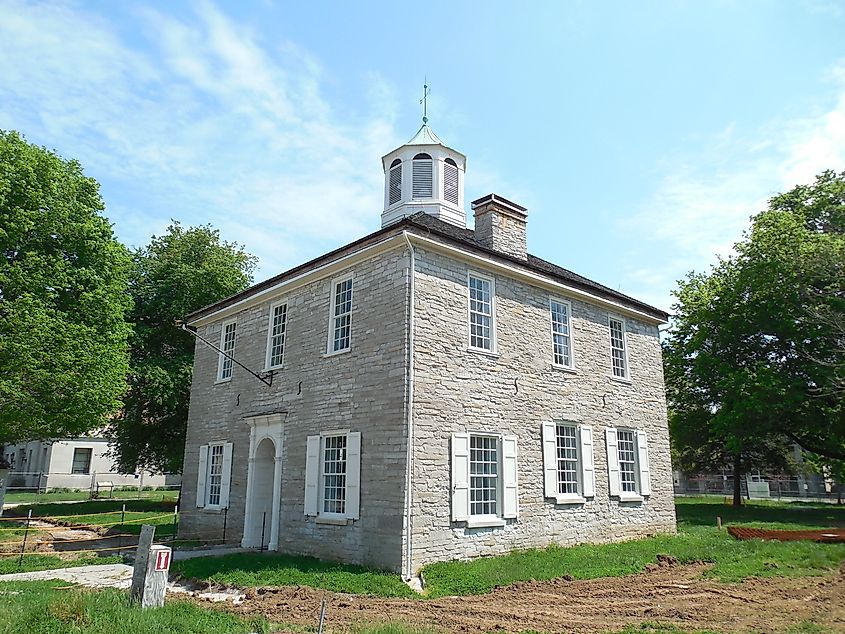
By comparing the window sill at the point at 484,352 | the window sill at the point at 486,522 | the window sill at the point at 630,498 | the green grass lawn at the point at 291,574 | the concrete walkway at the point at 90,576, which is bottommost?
the concrete walkway at the point at 90,576

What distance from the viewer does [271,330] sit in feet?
54.2

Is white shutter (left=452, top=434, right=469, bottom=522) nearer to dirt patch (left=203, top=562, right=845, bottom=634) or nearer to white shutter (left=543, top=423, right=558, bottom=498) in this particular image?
dirt patch (left=203, top=562, right=845, bottom=634)

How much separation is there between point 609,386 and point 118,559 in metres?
12.8

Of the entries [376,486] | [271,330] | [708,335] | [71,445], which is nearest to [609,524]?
[376,486]

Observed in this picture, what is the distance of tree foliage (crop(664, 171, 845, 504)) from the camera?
22.6m

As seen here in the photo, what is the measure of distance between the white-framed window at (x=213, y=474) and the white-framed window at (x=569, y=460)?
27.8 ft

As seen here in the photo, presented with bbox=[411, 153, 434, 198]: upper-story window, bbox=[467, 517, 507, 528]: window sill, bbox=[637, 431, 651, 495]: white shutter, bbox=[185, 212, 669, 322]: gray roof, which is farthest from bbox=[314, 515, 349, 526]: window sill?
bbox=[411, 153, 434, 198]: upper-story window

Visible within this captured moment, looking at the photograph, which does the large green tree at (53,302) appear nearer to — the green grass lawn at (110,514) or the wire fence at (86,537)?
the wire fence at (86,537)

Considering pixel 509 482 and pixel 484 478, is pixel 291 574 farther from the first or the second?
pixel 509 482

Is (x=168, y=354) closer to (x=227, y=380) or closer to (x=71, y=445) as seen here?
(x=227, y=380)

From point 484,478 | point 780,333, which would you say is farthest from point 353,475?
point 780,333

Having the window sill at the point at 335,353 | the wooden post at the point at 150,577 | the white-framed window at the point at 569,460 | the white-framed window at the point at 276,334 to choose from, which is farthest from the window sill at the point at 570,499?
the wooden post at the point at 150,577

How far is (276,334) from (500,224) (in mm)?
6543

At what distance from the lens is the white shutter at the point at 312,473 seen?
13.3 meters
